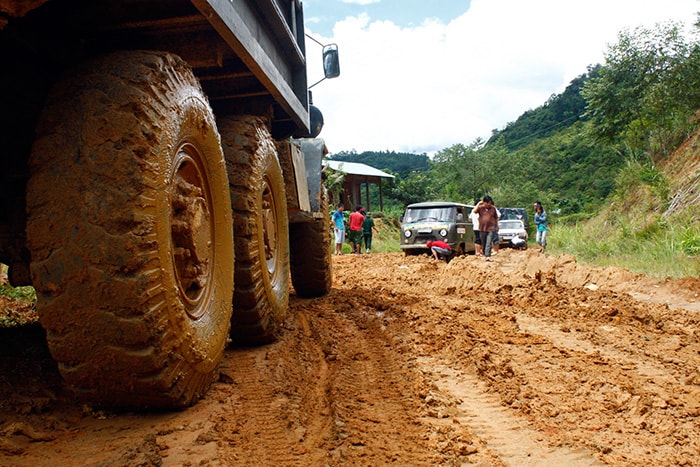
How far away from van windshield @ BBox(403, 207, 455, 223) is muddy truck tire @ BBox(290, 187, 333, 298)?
34.1ft

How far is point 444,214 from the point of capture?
52.1ft

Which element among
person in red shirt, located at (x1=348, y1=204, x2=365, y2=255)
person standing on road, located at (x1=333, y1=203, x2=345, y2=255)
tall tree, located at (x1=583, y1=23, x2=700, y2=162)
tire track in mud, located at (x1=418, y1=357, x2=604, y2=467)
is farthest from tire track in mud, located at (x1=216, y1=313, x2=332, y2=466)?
tall tree, located at (x1=583, y1=23, x2=700, y2=162)

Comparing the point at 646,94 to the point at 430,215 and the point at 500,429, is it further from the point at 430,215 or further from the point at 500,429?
the point at 500,429

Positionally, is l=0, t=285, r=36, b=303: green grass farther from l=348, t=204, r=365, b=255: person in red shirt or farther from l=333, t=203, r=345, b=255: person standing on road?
l=348, t=204, r=365, b=255: person in red shirt

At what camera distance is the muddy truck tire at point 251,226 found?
3.06m

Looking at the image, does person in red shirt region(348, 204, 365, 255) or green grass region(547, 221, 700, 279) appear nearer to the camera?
green grass region(547, 221, 700, 279)

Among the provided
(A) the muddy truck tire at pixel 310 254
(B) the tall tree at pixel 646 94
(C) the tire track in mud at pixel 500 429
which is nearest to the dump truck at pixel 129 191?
(C) the tire track in mud at pixel 500 429

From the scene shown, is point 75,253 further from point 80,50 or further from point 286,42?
point 286,42

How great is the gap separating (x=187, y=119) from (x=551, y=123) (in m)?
68.0

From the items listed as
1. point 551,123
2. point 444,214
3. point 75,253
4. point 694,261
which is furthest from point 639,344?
point 551,123

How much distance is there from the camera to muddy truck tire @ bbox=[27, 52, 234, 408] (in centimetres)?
176

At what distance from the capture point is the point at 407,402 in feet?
8.43

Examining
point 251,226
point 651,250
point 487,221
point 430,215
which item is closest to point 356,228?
point 430,215

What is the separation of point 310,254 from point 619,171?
19.2 metres
